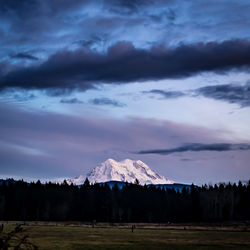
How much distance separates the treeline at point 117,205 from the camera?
485 feet

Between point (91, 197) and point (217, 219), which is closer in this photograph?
point (217, 219)

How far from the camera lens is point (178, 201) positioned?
164 m

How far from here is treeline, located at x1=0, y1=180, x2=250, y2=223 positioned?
14788 centimetres

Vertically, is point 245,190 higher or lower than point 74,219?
higher

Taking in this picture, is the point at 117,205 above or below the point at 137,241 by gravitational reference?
above

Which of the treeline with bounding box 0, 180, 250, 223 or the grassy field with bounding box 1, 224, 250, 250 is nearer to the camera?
the grassy field with bounding box 1, 224, 250, 250

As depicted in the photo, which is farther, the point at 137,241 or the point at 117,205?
the point at 117,205

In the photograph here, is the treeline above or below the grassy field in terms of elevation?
above

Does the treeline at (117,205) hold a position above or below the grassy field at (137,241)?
above

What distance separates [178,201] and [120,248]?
120350mm

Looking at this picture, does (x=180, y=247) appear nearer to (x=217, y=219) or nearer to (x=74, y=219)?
(x=217, y=219)

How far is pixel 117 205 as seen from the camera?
15700 cm

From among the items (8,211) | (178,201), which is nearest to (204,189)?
(178,201)

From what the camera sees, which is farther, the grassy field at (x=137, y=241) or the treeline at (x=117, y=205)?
the treeline at (x=117, y=205)
